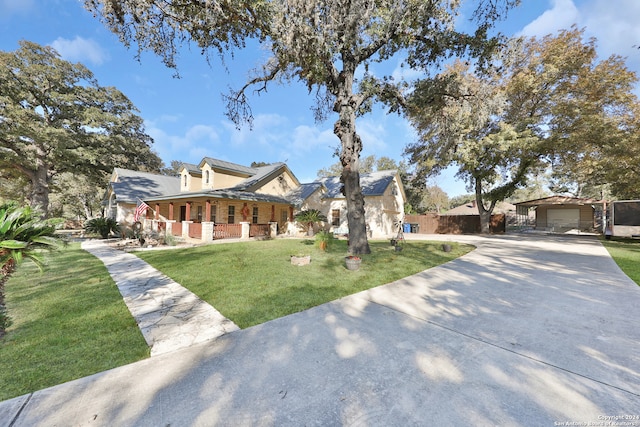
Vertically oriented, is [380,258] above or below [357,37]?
below

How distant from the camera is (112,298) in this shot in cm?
483

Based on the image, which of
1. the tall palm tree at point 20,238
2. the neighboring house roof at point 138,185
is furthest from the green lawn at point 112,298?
the neighboring house roof at point 138,185

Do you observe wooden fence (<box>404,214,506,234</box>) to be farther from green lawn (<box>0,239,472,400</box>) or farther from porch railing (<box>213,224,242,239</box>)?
porch railing (<box>213,224,242,239</box>)

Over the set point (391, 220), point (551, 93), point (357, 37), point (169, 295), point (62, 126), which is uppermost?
point (551, 93)

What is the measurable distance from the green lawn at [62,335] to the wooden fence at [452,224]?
981 inches

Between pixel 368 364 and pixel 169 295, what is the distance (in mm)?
4481

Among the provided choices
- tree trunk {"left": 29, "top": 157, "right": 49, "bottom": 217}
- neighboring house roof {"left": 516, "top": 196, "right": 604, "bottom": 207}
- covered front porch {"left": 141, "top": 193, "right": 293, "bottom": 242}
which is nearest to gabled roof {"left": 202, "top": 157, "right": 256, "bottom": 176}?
covered front porch {"left": 141, "top": 193, "right": 293, "bottom": 242}

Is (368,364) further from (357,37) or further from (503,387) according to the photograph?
(357,37)

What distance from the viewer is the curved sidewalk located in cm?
325

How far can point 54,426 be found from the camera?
6.08ft

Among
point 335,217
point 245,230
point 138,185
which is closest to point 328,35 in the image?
point 245,230

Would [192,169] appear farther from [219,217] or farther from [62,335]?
[62,335]

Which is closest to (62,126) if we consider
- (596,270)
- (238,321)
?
(238,321)

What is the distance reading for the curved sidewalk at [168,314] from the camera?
10.7 ft
